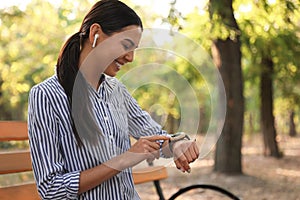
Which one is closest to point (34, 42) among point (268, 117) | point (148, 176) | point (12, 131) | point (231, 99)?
point (268, 117)

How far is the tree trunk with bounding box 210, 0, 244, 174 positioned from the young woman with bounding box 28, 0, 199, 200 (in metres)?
7.21

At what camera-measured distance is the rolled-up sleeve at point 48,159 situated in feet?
4.88

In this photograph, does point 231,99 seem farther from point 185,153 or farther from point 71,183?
point 71,183

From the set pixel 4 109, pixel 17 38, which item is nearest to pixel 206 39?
pixel 17 38

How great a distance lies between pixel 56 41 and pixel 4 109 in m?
9.64

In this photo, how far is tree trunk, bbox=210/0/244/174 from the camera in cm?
885

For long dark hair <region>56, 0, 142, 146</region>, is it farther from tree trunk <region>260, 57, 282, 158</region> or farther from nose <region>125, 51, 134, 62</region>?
tree trunk <region>260, 57, 282, 158</region>

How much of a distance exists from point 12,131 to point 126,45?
3.85 ft

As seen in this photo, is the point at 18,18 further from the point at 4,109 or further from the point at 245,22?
the point at 4,109

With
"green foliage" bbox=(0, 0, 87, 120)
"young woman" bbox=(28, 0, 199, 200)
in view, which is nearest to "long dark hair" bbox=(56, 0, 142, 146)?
"young woman" bbox=(28, 0, 199, 200)

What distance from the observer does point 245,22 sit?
8938 millimetres

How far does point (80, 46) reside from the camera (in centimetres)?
162

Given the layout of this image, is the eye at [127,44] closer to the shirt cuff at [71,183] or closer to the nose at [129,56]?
the nose at [129,56]

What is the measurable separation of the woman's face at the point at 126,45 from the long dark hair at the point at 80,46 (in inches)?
0.7
